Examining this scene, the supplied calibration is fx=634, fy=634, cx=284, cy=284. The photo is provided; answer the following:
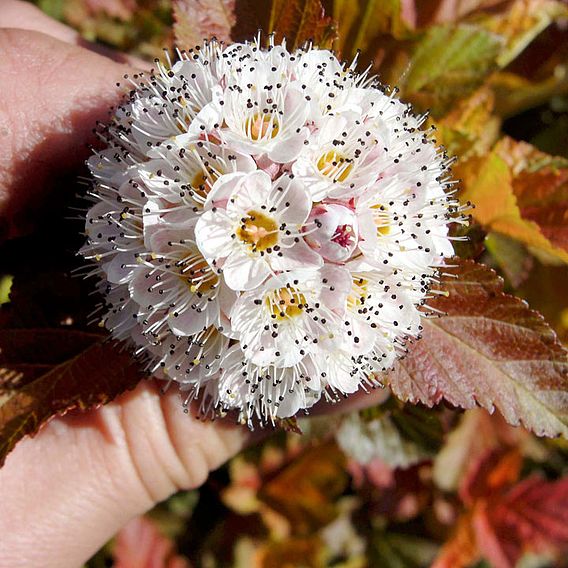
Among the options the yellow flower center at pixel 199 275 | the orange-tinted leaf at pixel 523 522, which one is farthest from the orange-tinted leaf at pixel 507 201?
the orange-tinted leaf at pixel 523 522

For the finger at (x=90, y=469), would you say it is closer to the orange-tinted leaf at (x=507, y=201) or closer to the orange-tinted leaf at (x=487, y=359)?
the orange-tinted leaf at (x=487, y=359)

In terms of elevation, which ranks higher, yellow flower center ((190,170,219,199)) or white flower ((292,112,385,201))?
white flower ((292,112,385,201))

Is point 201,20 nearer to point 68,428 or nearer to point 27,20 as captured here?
point 27,20

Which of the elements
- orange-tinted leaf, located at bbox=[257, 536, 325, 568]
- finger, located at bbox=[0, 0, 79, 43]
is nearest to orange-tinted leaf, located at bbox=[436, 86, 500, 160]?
finger, located at bbox=[0, 0, 79, 43]

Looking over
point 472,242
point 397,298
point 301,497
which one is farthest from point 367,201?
point 301,497

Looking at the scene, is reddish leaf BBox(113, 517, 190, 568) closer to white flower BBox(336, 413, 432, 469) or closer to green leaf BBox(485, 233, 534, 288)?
white flower BBox(336, 413, 432, 469)

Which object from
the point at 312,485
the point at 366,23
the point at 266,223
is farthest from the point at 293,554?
the point at 366,23
